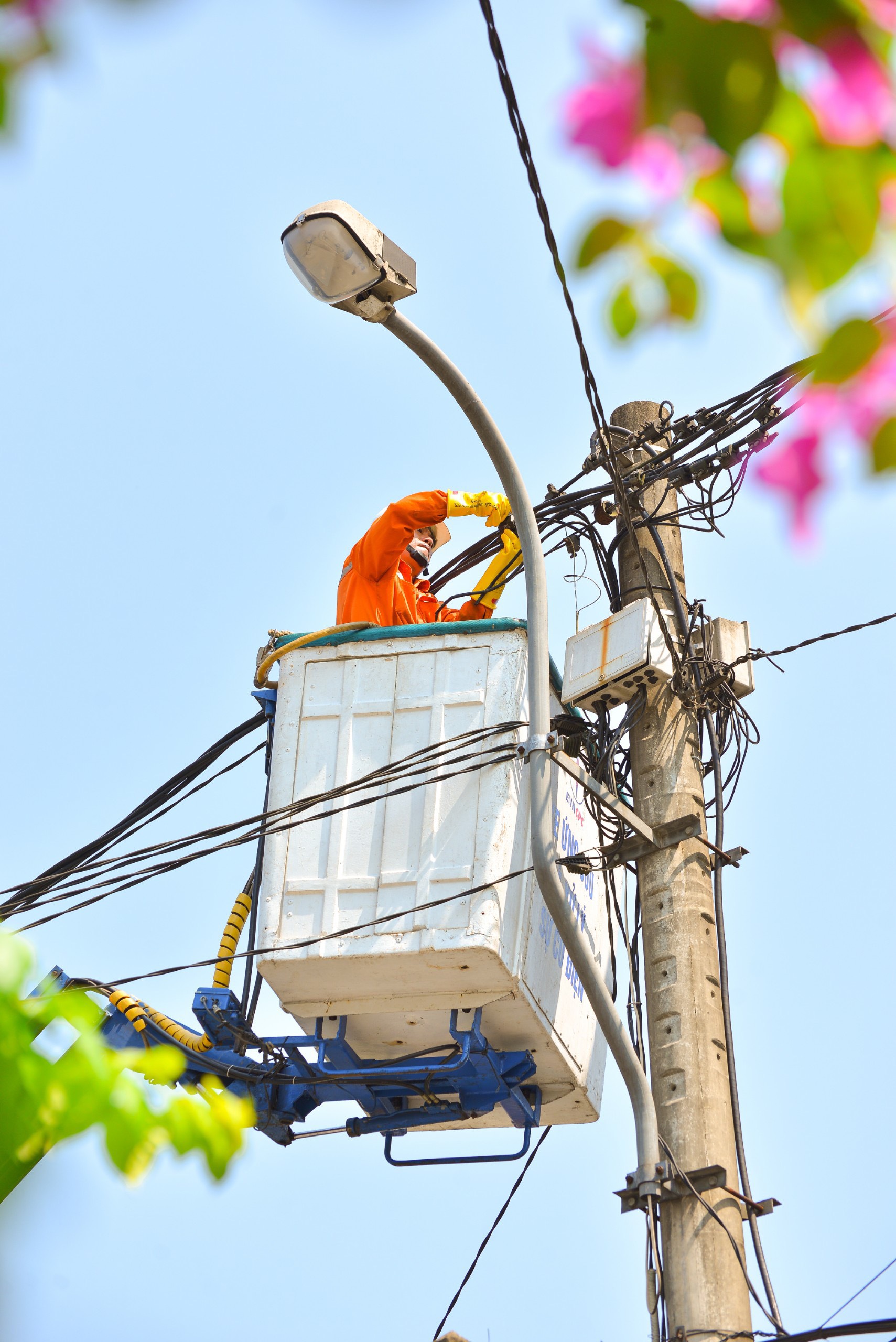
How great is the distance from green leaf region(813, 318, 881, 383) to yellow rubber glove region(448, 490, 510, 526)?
19.2 feet

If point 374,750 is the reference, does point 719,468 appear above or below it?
above

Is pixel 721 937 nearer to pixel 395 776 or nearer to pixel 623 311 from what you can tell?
pixel 395 776

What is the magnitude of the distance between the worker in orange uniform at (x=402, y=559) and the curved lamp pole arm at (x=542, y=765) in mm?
802

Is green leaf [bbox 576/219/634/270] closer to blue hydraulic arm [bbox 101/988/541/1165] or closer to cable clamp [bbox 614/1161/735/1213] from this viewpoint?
cable clamp [bbox 614/1161/735/1213]

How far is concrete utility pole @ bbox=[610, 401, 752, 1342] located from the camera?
516cm

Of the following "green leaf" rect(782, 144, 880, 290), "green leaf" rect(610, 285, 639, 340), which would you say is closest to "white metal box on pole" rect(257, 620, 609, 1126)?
"green leaf" rect(610, 285, 639, 340)

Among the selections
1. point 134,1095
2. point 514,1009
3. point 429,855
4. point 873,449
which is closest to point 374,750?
point 429,855

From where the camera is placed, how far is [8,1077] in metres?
1.74

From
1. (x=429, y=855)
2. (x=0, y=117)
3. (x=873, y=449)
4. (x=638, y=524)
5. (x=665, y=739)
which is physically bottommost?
(x=873, y=449)

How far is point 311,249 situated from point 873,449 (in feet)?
16.0

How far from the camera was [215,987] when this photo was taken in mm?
6691

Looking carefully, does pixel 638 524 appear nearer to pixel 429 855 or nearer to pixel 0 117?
pixel 429 855

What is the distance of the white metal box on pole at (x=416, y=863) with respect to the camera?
6.08 meters

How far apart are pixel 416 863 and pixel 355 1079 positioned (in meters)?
1.03
